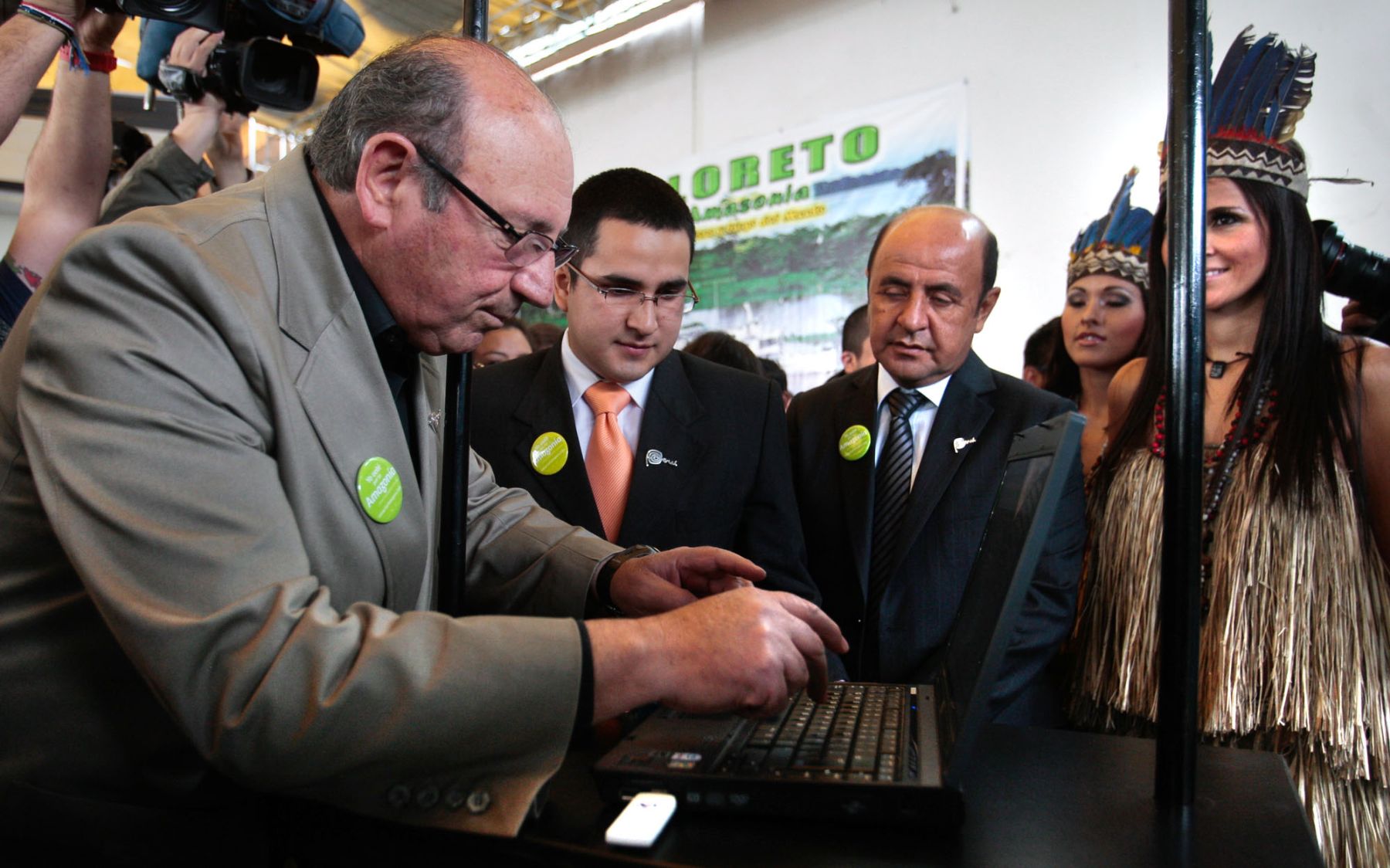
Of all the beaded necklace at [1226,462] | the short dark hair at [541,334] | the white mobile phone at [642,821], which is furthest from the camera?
the short dark hair at [541,334]

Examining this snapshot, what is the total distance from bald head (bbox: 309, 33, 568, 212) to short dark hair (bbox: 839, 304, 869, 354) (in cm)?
284

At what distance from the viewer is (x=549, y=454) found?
1.49m

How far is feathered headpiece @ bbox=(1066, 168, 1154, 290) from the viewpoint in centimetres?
229

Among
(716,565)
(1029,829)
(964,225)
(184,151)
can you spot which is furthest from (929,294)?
(184,151)

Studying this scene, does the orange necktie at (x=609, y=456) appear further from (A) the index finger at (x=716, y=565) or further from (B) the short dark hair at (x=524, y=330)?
(B) the short dark hair at (x=524, y=330)

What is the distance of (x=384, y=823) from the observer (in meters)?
0.57

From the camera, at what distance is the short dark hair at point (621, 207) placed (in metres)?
1.60

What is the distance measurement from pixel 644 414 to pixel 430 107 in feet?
2.43

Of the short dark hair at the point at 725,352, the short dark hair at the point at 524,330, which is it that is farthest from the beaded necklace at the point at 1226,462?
the short dark hair at the point at 524,330

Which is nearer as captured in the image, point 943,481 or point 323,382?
point 323,382

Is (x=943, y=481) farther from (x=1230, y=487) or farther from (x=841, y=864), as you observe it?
(x=841, y=864)

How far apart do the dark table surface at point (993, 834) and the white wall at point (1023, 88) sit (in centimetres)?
296

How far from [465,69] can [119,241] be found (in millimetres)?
355

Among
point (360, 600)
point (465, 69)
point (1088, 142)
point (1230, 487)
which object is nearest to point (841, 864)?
point (360, 600)
